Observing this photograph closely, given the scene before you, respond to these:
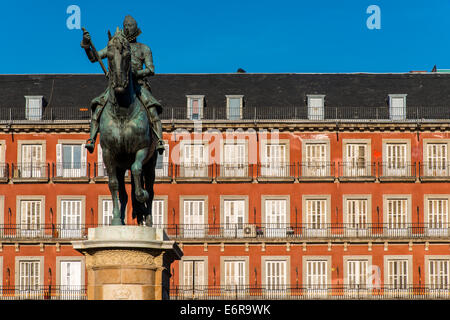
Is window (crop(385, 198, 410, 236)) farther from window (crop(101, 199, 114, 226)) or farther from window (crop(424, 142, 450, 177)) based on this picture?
window (crop(101, 199, 114, 226))

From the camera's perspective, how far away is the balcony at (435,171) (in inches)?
3017

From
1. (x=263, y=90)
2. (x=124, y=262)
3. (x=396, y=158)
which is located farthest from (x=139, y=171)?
(x=263, y=90)

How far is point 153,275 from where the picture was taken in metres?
22.0

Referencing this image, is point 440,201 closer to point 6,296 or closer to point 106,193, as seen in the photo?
point 106,193

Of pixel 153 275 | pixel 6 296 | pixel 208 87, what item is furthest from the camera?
pixel 208 87

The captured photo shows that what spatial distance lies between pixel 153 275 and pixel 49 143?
56.7 m

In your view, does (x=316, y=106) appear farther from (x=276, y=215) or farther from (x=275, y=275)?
(x=275, y=275)

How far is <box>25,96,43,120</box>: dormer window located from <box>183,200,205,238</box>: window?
11.4 meters

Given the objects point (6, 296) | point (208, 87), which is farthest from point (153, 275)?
point (208, 87)

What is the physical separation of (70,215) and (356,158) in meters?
19.0

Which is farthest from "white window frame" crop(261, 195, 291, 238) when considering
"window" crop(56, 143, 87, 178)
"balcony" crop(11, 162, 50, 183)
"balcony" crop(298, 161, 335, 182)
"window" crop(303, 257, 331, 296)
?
"balcony" crop(11, 162, 50, 183)

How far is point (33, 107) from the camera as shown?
79.1m

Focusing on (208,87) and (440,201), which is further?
(208,87)

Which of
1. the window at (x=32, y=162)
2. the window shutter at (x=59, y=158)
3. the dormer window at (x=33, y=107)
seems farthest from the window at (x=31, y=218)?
the dormer window at (x=33, y=107)
